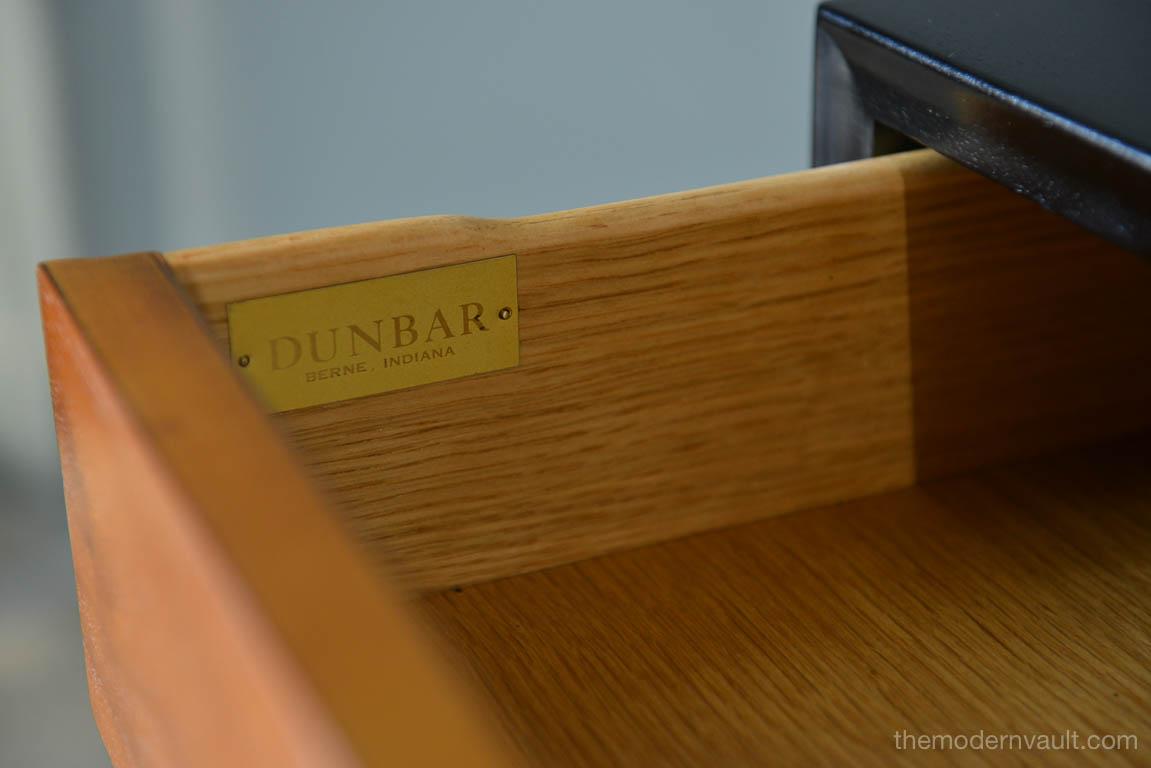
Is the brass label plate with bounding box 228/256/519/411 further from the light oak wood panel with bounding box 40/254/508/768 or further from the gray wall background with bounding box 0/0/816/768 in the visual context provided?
the gray wall background with bounding box 0/0/816/768

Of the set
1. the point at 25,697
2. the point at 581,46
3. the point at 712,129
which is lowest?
the point at 25,697

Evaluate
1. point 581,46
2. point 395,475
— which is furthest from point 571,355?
point 581,46

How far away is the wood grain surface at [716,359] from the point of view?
17.4 inches

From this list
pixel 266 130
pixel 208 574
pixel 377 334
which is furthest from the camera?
pixel 266 130

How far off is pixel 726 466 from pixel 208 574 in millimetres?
272

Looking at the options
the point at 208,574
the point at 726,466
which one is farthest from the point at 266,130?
the point at 208,574

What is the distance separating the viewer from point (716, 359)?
49 centimetres

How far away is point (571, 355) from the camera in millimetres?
461

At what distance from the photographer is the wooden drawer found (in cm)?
39

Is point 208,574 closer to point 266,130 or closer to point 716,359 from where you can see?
point 716,359

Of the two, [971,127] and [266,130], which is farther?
[266,130]

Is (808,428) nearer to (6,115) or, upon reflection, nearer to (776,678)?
(776,678)

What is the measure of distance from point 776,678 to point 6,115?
1119mm

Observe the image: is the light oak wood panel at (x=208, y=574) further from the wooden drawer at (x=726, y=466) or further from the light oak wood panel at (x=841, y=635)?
the light oak wood panel at (x=841, y=635)
